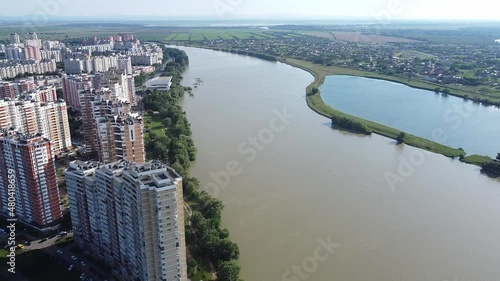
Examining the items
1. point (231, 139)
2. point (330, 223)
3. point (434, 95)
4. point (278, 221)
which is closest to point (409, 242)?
point (330, 223)

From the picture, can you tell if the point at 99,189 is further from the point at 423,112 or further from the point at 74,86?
the point at 423,112

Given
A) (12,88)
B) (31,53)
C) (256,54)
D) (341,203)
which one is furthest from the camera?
(256,54)

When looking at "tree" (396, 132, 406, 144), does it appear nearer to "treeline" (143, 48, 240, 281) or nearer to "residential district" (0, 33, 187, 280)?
"treeline" (143, 48, 240, 281)

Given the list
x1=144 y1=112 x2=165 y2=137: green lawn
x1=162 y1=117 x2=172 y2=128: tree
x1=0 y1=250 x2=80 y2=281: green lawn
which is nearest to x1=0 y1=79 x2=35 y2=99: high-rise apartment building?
x1=144 y1=112 x2=165 y2=137: green lawn

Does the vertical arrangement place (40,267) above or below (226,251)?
below

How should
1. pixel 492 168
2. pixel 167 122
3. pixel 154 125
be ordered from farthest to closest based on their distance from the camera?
pixel 154 125, pixel 167 122, pixel 492 168

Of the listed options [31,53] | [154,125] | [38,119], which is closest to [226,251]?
[38,119]
